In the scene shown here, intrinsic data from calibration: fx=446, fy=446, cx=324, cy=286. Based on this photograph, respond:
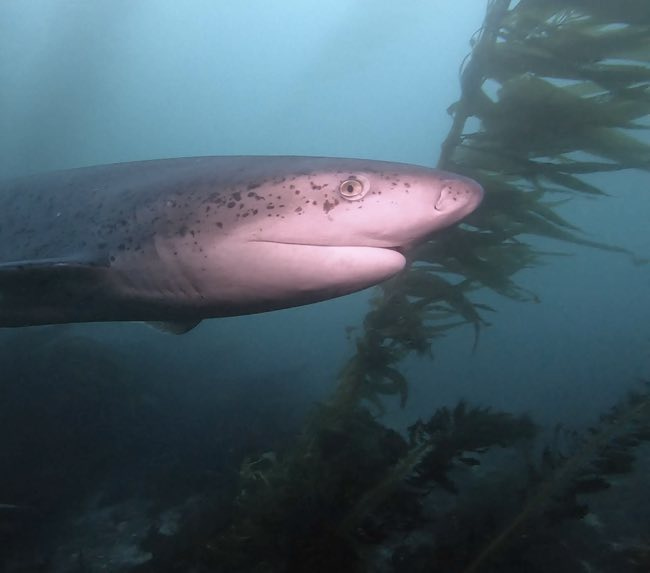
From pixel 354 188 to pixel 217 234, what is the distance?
0.75 meters

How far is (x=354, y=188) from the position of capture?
7.30ft

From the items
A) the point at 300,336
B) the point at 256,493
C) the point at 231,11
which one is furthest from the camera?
the point at 231,11

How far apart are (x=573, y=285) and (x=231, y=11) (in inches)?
4329

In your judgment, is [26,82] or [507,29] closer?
[507,29]

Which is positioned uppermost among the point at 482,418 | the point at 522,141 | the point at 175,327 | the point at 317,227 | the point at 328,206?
the point at 522,141

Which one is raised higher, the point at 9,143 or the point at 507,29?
the point at 9,143

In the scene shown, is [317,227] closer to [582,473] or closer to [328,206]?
[328,206]

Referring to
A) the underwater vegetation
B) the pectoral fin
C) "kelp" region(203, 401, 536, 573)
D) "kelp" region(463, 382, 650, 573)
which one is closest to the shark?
the pectoral fin

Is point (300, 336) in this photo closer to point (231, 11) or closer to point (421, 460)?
point (421, 460)

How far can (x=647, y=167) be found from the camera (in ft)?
13.9

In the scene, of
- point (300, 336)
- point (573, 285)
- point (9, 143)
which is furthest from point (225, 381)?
point (573, 285)

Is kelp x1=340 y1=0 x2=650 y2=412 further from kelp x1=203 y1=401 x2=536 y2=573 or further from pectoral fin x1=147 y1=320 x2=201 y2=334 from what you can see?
pectoral fin x1=147 y1=320 x2=201 y2=334

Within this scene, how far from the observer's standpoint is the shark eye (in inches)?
86.6

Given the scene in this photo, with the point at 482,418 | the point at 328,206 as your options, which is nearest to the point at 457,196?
the point at 328,206
